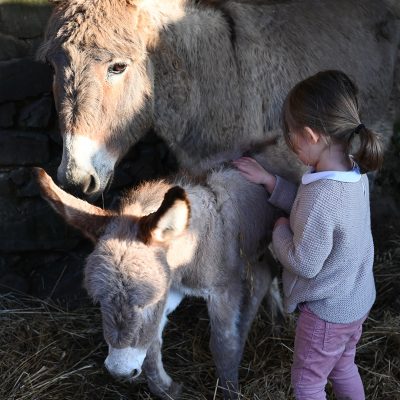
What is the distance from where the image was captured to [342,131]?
2.17 m

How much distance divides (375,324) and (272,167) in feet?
3.72

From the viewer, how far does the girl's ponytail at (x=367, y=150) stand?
2119mm

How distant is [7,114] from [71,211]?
5.09ft

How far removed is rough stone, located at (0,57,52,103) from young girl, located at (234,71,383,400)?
1.77 m

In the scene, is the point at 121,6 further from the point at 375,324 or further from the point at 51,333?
the point at 375,324

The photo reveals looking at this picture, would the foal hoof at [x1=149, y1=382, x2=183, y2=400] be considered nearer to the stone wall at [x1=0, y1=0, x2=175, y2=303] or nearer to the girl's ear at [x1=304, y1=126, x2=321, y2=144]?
the stone wall at [x1=0, y1=0, x2=175, y2=303]

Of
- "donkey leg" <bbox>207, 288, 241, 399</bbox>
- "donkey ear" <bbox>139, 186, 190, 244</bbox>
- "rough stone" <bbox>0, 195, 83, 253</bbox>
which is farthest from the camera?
"rough stone" <bbox>0, 195, 83, 253</bbox>

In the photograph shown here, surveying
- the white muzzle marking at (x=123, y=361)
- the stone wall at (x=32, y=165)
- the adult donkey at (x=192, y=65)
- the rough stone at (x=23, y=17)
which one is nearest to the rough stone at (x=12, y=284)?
the stone wall at (x=32, y=165)

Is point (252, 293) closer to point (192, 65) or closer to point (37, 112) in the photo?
point (192, 65)

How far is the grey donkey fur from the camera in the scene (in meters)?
2.08

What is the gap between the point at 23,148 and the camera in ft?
11.8

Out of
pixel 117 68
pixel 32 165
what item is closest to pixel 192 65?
pixel 117 68

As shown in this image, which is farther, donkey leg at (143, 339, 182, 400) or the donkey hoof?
the donkey hoof

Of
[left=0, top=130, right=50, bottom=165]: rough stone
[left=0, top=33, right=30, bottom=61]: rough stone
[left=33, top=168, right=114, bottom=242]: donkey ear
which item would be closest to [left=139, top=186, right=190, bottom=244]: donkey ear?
[left=33, top=168, right=114, bottom=242]: donkey ear
